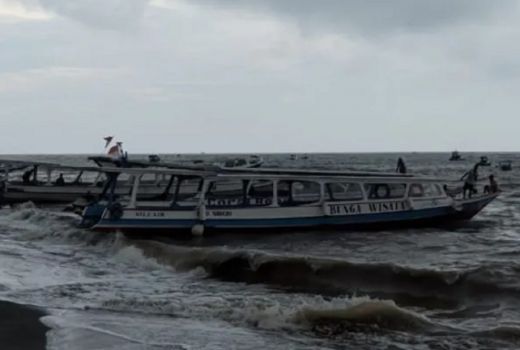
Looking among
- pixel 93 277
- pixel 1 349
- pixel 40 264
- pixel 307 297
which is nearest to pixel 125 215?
pixel 40 264

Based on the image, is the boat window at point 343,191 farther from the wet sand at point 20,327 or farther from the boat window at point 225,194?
the wet sand at point 20,327

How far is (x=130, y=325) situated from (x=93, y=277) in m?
6.47

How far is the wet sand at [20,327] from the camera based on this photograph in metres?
10.8

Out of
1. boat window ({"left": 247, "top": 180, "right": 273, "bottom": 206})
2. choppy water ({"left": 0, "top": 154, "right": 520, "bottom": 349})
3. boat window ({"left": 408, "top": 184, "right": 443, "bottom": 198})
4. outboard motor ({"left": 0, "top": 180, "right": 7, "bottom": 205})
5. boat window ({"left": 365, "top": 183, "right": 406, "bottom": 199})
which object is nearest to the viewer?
choppy water ({"left": 0, "top": 154, "right": 520, "bottom": 349})

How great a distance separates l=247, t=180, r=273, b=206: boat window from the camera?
2781cm

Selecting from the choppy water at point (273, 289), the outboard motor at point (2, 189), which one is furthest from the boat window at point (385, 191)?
the outboard motor at point (2, 189)

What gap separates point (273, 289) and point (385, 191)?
12261 mm

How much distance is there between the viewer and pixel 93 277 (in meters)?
18.4

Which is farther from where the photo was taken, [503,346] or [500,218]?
[500,218]

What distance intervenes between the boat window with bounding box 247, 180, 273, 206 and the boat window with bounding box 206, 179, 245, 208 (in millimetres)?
359

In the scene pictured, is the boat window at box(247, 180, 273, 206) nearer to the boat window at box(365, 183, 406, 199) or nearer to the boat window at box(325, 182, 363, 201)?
the boat window at box(325, 182, 363, 201)

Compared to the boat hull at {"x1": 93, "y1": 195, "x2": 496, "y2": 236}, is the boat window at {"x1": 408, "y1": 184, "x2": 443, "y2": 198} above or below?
above

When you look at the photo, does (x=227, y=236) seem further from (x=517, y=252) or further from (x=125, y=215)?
(x=517, y=252)

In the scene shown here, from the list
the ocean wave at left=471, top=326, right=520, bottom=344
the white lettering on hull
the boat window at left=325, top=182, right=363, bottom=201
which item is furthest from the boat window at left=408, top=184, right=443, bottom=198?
the ocean wave at left=471, top=326, right=520, bottom=344
